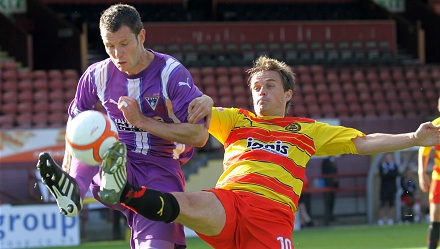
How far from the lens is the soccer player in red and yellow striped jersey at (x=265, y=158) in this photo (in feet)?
19.0

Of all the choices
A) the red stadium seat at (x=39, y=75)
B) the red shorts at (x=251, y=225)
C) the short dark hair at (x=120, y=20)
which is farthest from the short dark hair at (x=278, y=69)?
the red stadium seat at (x=39, y=75)

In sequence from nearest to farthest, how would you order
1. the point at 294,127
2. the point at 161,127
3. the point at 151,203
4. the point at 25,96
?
the point at 151,203, the point at 161,127, the point at 294,127, the point at 25,96

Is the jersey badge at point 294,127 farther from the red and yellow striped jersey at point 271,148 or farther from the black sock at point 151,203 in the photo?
the black sock at point 151,203

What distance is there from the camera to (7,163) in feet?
52.2

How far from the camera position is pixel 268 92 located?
653cm

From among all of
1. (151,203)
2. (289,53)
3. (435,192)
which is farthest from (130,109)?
(289,53)

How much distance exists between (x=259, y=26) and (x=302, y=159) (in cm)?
1935

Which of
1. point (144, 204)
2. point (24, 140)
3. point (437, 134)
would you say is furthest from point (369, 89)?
point (144, 204)

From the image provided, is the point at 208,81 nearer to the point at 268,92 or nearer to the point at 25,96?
the point at 25,96

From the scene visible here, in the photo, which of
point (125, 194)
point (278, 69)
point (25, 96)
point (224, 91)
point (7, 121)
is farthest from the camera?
point (224, 91)

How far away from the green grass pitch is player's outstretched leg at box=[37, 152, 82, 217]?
7.96m

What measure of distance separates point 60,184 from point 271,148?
173 centimetres

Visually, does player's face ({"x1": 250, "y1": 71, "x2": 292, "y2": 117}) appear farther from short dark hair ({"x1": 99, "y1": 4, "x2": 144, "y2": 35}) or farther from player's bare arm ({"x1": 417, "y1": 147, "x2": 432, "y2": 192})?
player's bare arm ({"x1": 417, "y1": 147, "x2": 432, "y2": 192})

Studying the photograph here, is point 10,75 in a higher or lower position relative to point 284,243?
higher
